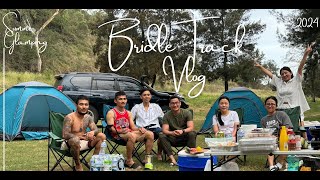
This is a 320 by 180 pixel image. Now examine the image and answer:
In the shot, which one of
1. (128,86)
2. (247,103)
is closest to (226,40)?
(247,103)

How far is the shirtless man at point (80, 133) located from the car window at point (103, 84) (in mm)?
2561

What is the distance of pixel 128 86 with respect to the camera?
7055mm

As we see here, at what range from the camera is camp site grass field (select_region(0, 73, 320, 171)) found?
15.1ft

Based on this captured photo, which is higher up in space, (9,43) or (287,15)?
(287,15)

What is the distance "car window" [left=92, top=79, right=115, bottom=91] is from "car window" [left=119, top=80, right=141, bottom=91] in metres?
0.14

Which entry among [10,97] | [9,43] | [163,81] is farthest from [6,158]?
[163,81]

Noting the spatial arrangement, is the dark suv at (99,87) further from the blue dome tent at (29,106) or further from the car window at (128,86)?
the blue dome tent at (29,106)

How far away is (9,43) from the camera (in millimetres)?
5102

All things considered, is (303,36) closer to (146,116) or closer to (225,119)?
(225,119)

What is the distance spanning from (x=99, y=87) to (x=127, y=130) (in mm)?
2491

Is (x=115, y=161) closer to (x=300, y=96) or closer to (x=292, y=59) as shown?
(x=300, y=96)

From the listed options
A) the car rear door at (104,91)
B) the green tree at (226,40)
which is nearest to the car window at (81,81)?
the car rear door at (104,91)

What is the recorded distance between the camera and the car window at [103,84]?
6887 mm
